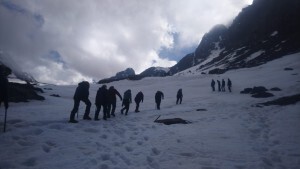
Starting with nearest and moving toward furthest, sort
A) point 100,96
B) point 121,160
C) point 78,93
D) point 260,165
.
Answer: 1. point 121,160
2. point 260,165
3. point 78,93
4. point 100,96

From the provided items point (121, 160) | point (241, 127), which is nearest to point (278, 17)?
point (241, 127)

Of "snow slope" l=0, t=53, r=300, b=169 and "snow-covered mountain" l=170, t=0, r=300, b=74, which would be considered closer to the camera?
"snow slope" l=0, t=53, r=300, b=169

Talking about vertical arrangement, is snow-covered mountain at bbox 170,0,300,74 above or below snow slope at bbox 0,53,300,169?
above

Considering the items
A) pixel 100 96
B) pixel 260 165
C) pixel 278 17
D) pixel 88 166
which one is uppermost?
pixel 278 17

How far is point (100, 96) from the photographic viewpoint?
46.2ft

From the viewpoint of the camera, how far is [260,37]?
11388cm

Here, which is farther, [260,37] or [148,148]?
[260,37]

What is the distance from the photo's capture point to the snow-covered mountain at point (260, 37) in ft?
258

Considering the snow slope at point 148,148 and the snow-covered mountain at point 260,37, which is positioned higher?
the snow-covered mountain at point 260,37

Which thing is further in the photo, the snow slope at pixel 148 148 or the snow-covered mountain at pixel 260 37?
the snow-covered mountain at pixel 260 37

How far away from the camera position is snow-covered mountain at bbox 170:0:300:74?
258 feet

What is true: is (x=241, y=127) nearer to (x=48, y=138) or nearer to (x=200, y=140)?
(x=200, y=140)

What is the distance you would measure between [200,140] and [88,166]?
5.29 meters

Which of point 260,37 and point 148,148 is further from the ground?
point 260,37
